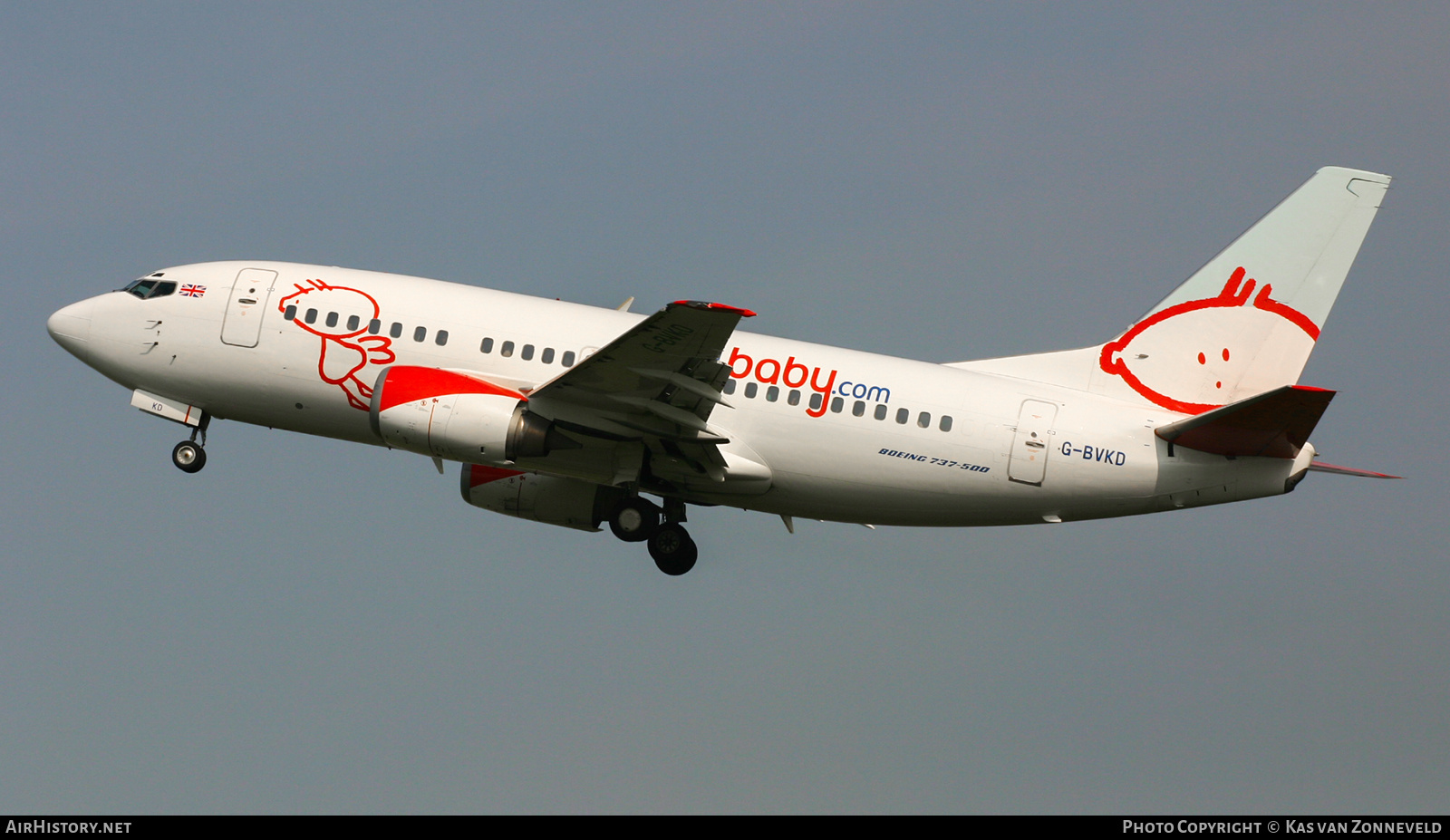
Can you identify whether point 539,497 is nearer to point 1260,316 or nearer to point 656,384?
point 656,384

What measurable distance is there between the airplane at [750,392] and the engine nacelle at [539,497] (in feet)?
0.54

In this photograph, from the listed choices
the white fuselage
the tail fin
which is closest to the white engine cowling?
the white fuselage

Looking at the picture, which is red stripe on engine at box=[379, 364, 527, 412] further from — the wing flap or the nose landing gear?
the nose landing gear

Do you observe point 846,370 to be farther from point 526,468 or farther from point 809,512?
point 526,468

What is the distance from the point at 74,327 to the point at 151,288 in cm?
209

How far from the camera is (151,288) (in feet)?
106

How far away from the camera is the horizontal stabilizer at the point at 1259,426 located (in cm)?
2628

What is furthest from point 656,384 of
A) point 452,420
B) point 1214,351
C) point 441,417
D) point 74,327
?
point 74,327

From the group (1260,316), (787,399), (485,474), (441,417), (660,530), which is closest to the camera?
(441,417)

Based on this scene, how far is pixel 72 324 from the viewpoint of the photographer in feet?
107

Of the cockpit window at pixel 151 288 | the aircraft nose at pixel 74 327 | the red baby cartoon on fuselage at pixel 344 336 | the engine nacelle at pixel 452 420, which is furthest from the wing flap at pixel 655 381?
the aircraft nose at pixel 74 327

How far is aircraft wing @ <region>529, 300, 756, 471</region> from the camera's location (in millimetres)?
26198

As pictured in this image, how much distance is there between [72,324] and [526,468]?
1161cm

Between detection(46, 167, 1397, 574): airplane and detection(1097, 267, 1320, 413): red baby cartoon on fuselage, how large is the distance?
0.04 m
